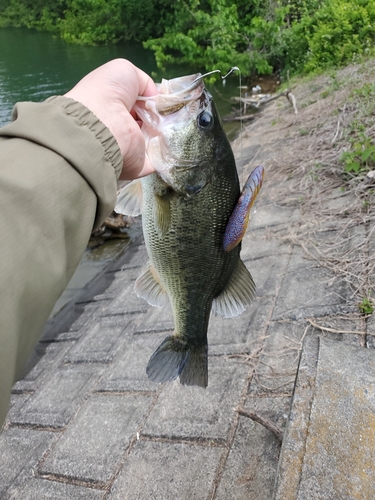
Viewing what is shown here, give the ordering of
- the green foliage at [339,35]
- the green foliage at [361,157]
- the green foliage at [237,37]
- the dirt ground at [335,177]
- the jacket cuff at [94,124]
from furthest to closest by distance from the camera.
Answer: the green foliage at [237,37] → the green foliage at [339,35] → the green foliage at [361,157] → the dirt ground at [335,177] → the jacket cuff at [94,124]

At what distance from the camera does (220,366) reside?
10.6 ft

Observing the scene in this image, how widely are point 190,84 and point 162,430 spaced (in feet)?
7.20

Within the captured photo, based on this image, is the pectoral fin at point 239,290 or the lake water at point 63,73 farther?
the lake water at point 63,73

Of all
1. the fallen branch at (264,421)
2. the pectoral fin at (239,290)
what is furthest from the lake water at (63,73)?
the pectoral fin at (239,290)

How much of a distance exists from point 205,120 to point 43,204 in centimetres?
91

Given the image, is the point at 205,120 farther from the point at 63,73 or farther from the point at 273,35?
the point at 63,73

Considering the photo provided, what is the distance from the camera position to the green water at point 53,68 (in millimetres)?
17172

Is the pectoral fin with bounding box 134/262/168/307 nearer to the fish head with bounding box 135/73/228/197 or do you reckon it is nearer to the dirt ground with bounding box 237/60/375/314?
the fish head with bounding box 135/73/228/197

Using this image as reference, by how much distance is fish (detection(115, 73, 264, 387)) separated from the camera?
1.86 meters

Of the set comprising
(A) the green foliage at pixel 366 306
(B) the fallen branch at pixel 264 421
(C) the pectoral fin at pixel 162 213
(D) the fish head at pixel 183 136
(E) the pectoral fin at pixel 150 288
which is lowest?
(B) the fallen branch at pixel 264 421

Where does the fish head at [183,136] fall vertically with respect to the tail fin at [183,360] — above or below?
above

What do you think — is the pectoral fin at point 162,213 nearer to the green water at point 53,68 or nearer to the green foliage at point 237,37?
the green water at point 53,68

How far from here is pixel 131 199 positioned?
82.5 inches

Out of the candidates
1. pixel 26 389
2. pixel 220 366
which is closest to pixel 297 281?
pixel 220 366
